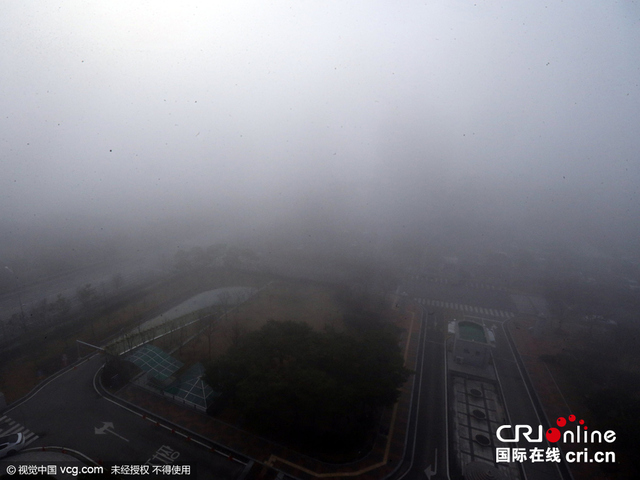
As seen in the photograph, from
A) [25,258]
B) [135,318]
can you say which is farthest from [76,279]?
[135,318]

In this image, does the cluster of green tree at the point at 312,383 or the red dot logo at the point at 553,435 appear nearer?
the cluster of green tree at the point at 312,383

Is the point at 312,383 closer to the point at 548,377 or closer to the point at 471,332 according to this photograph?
the point at 471,332

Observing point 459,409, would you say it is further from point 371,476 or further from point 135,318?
point 135,318

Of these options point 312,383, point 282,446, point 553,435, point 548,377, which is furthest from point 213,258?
point 553,435

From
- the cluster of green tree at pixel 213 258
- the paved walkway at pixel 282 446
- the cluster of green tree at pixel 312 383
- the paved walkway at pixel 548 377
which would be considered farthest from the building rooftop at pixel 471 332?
the cluster of green tree at pixel 213 258

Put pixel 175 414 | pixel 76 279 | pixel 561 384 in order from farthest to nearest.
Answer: pixel 76 279
pixel 561 384
pixel 175 414

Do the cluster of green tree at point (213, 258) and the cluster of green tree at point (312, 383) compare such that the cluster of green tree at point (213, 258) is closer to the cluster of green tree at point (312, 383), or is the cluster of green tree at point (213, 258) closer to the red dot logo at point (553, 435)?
the cluster of green tree at point (312, 383)

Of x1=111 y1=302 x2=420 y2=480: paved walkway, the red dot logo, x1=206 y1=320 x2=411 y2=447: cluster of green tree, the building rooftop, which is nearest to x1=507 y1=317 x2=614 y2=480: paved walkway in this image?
the red dot logo
